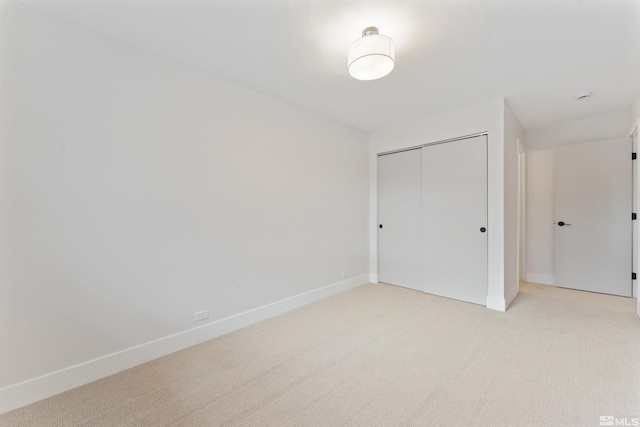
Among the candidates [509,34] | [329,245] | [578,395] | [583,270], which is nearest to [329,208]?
[329,245]

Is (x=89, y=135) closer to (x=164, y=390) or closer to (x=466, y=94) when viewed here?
(x=164, y=390)

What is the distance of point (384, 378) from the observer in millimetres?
1879

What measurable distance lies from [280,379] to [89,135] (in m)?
2.20

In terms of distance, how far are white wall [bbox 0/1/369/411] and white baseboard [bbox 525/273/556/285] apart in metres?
4.02

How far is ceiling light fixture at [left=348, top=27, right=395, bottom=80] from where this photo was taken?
6.04 feet

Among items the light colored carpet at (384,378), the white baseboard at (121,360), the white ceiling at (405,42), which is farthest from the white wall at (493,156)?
the white baseboard at (121,360)

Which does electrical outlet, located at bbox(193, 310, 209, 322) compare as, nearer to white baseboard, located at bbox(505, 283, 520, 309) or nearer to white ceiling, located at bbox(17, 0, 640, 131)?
white ceiling, located at bbox(17, 0, 640, 131)

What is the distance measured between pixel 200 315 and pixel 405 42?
113 inches

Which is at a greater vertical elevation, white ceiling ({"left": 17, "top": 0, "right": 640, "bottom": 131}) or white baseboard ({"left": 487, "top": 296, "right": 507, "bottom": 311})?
white ceiling ({"left": 17, "top": 0, "right": 640, "bottom": 131})

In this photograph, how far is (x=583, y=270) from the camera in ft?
12.7

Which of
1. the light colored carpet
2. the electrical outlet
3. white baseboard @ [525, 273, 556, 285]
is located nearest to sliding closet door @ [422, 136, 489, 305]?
the light colored carpet

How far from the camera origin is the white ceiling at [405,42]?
171 cm

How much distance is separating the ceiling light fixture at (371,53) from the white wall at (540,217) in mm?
3829

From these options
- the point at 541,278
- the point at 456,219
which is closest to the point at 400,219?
the point at 456,219
